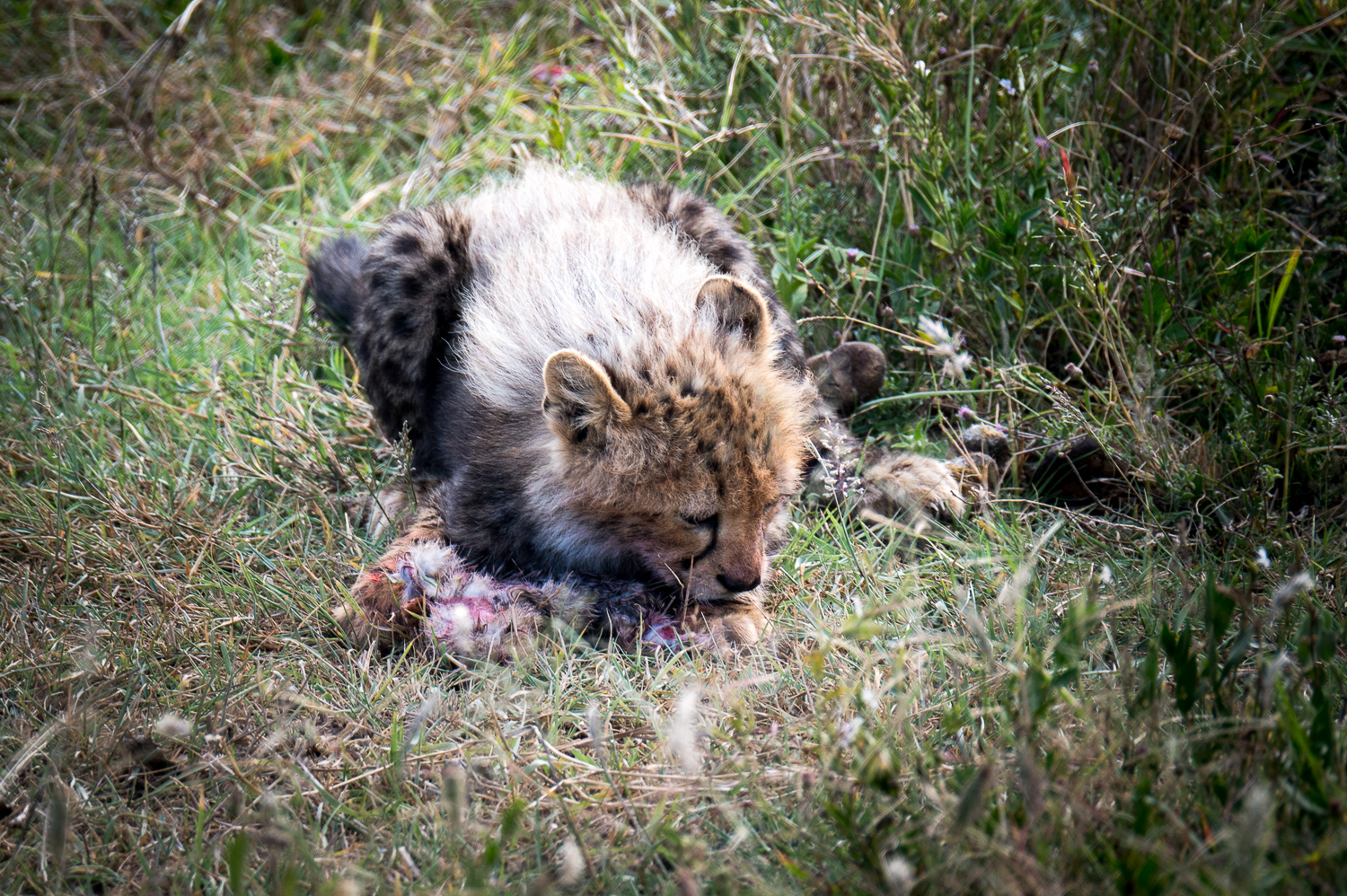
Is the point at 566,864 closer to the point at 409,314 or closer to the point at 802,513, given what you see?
the point at 802,513

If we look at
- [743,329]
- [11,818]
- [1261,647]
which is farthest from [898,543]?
[11,818]

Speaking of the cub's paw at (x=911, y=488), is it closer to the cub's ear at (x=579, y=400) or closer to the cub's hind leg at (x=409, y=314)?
the cub's ear at (x=579, y=400)

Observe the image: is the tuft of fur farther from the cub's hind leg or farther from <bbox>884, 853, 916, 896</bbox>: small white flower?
<bbox>884, 853, 916, 896</bbox>: small white flower

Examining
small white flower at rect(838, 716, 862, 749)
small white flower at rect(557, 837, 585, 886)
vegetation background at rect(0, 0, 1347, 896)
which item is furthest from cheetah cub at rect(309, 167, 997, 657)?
small white flower at rect(838, 716, 862, 749)

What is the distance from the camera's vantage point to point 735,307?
334 centimetres

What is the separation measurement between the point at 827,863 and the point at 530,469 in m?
1.77

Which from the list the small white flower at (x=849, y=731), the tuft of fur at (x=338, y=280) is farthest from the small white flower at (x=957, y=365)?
the tuft of fur at (x=338, y=280)

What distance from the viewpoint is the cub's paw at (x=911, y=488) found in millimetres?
3623

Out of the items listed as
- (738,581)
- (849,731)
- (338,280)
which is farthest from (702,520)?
(338,280)

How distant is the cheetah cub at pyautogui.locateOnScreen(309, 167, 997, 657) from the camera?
309 cm

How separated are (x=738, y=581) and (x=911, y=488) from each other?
96cm

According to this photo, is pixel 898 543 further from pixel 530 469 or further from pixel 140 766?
pixel 140 766

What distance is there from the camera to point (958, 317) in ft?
13.8

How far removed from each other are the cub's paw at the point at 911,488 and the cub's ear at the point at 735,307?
0.81m
